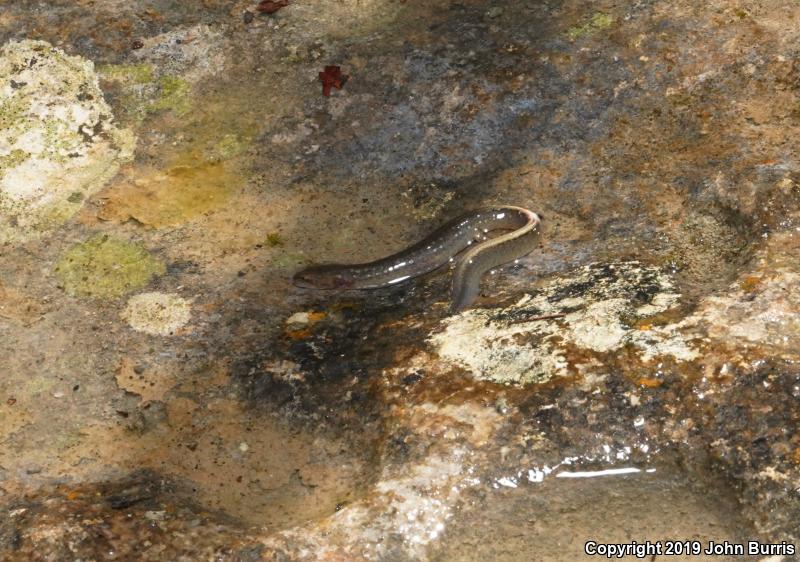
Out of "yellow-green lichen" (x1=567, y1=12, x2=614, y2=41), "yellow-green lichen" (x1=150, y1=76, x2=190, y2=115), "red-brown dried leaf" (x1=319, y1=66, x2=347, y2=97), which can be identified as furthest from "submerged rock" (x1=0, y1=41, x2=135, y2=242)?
"yellow-green lichen" (x1=567, y1=12, x2=614, y2=41)

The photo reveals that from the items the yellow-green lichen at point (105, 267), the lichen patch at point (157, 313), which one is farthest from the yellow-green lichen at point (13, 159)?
the lichen patch at point (157, 313)

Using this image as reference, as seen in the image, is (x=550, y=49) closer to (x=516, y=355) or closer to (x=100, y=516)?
(x=516, y=355)

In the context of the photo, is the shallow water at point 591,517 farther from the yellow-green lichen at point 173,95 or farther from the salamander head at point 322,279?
the yellow-green lichen at point 173,95

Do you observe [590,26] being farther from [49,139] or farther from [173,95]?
[49,139]

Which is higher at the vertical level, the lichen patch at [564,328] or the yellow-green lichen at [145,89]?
the yellow-green lichen at [145,89]

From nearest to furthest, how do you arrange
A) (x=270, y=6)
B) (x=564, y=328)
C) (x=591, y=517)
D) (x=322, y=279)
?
(x=591, y=517) < (x=564, y=328) < (x=322, y=279) < (x=270, y=6)

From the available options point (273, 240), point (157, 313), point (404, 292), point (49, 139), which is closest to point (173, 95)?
point (49, 139)
